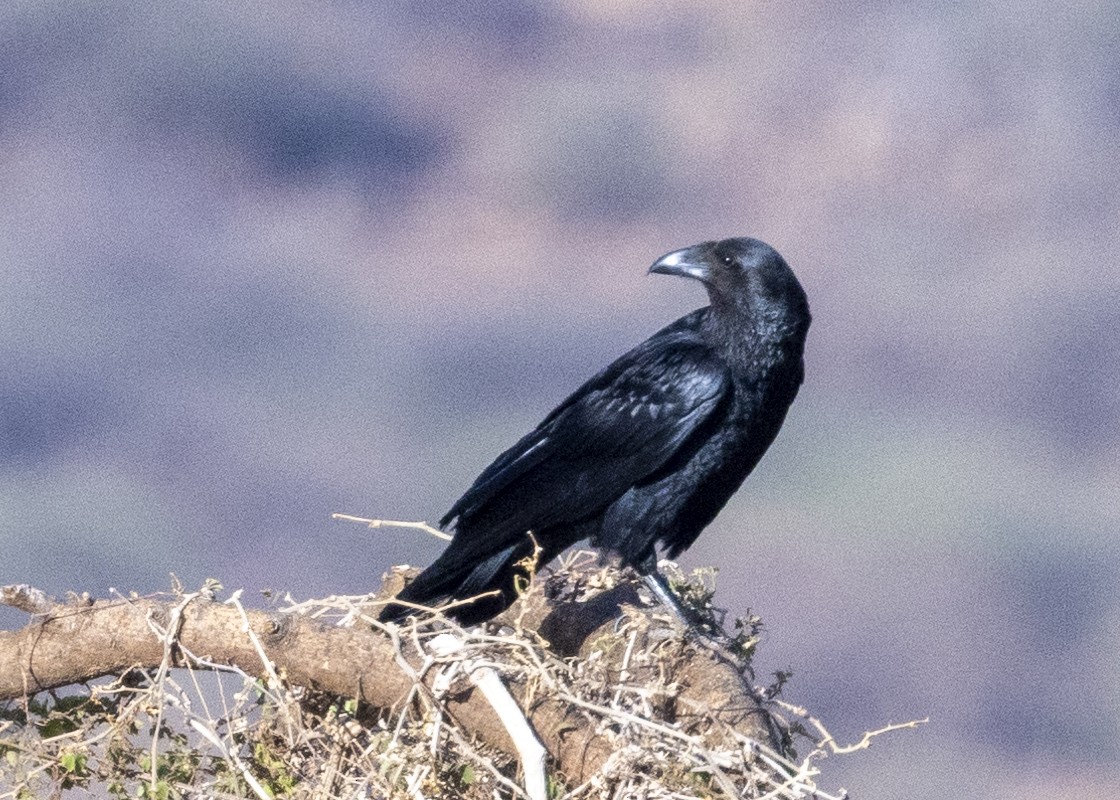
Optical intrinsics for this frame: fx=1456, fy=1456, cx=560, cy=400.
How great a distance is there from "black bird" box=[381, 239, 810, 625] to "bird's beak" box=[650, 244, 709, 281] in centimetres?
13

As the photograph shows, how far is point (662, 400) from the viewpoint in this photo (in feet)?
14.2

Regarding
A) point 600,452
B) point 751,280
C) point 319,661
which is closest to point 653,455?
point 600,452

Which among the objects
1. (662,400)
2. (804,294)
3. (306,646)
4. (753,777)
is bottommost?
(753,777)

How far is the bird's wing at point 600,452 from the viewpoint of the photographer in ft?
14.1

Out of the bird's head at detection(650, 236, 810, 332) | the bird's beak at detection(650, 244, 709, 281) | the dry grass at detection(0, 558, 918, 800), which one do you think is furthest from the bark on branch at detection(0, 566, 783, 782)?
the bird's beak at detection(650, 244, 709, 281)

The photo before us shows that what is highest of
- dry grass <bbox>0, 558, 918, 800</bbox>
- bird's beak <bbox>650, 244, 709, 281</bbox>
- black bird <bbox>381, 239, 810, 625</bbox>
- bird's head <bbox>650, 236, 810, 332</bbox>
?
bird's beak <bbox>650, 244, 709, 281</bbox>

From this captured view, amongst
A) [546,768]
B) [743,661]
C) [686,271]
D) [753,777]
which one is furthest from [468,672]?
[686,271]

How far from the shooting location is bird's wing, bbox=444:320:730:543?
4.29m

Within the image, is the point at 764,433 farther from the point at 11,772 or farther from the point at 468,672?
the point at 11,772

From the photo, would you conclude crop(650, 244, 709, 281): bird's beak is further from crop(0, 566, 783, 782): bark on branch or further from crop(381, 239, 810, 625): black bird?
crop(0, 566, 783, 782): bark on branch

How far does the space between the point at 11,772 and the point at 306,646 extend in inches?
31.4

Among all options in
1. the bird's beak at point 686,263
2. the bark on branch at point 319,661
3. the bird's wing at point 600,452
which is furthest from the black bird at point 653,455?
the bark on branch at point 319,661

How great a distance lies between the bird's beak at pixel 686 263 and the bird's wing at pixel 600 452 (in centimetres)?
26

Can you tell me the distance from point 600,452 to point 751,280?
708 mm
